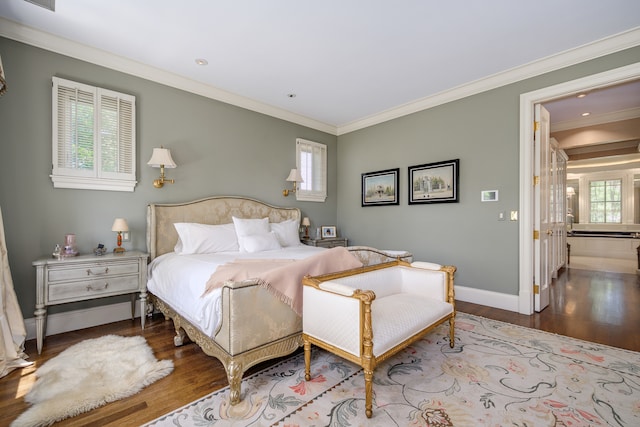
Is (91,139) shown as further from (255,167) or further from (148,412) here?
(148,412)

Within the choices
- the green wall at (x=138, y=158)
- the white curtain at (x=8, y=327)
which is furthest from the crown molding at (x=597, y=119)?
the white curtain at (x=8, y=327)

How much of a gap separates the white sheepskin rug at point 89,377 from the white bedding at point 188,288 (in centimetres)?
43

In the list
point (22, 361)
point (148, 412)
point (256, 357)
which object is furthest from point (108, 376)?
point (256, 357)

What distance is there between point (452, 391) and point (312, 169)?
162 inches

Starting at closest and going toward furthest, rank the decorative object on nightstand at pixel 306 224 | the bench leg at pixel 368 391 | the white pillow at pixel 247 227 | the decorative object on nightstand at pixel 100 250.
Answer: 1. the bench leg at pixel 368 391
2. the decorative object on nightstand at pixel 100 250
3. the white pillow at pixel 247 227
4. the decorative object on nightstand at pixel 306 224

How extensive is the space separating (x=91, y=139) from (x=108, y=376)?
7.85 feet

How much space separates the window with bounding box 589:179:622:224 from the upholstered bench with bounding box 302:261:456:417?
9.81 meters

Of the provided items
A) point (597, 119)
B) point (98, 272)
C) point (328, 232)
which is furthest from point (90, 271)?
point (597, 119)

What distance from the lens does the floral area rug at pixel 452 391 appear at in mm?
1650

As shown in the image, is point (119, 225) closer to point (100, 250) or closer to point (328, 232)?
point (100, 250)

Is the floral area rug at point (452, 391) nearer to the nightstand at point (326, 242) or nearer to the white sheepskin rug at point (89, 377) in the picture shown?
the white sheepskin rug at point (89, 377)

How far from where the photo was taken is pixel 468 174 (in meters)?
3.94

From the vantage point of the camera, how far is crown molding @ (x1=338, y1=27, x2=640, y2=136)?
2.83m

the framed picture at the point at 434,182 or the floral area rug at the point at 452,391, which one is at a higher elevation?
the framed picture at the point at 434,182
